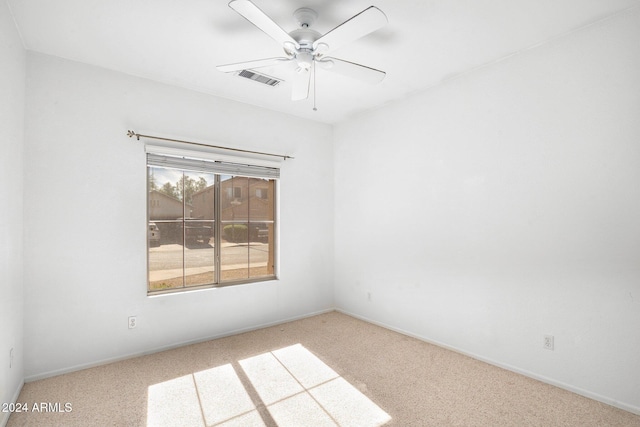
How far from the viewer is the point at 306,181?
13.5 feet

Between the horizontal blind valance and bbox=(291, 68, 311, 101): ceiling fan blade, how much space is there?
1.24 metres

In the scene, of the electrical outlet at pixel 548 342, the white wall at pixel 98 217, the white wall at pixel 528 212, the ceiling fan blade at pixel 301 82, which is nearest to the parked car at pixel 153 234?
the white wall at pixel 98 217

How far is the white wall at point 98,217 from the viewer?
2.46m

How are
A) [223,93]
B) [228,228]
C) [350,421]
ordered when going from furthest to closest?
[228,228] < [223,93] < [350,421]

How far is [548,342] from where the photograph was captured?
2.39 m

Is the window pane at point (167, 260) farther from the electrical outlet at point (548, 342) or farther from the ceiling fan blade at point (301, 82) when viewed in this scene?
the electrical outlet at point (548, 342)

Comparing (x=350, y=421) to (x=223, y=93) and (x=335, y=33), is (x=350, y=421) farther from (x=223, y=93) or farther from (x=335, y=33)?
(x=223, y=93)

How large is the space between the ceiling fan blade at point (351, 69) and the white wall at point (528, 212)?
1.13 m

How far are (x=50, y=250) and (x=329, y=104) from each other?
304 cm

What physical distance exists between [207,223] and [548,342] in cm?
332

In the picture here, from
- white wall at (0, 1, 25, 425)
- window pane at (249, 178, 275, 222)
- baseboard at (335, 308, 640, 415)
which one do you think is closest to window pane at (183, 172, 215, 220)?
window pane at (249, 178, 275, 222)

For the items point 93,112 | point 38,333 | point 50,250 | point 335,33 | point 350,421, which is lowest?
point 350,421

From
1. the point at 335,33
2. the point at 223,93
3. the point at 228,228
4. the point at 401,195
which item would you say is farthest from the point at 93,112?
the point at 401,195

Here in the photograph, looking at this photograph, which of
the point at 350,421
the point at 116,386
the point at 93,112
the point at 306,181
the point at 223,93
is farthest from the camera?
the point at 306,181
